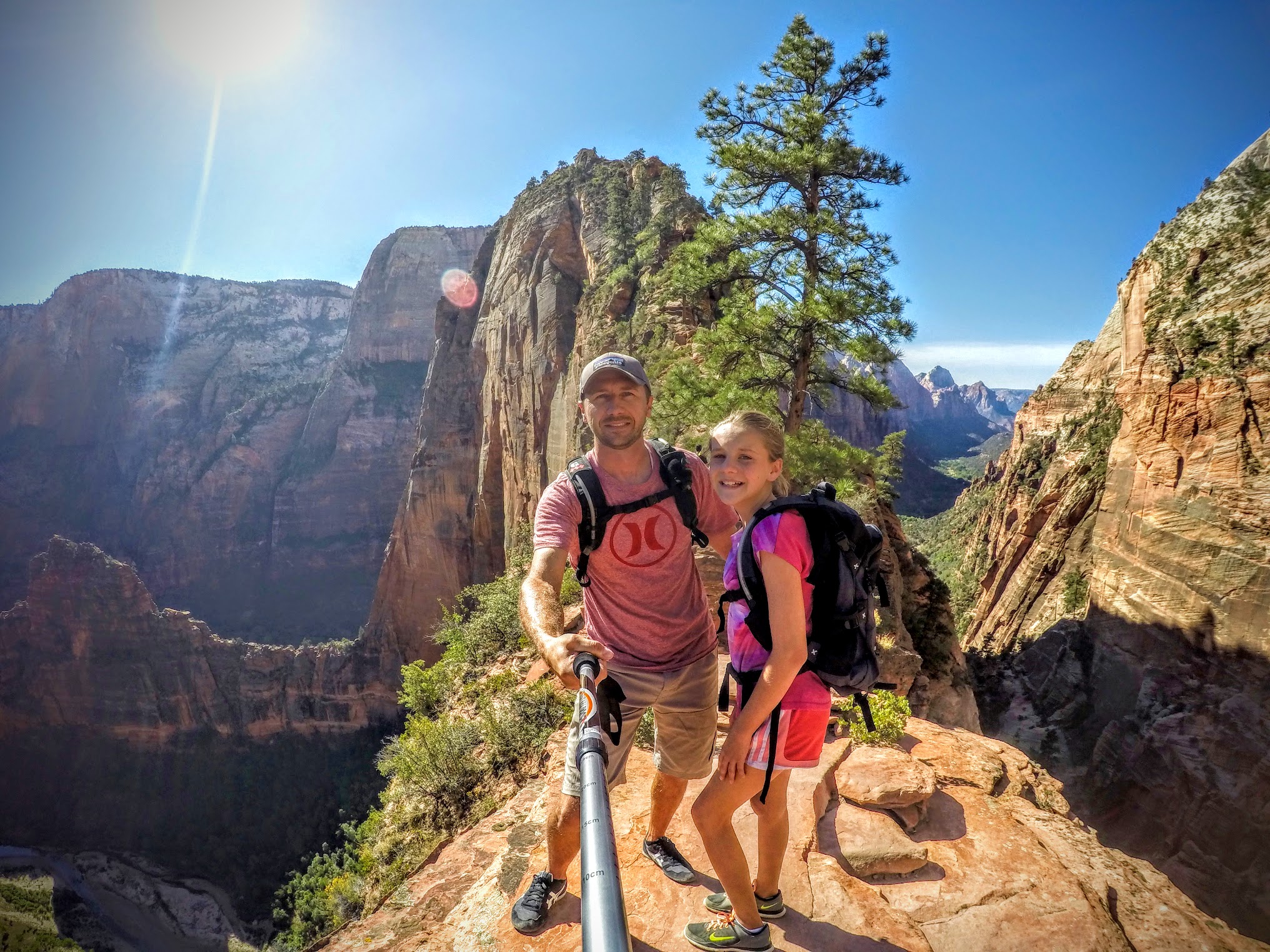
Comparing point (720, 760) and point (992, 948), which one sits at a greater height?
point (720, 760)

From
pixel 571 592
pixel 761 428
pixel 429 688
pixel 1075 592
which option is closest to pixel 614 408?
pixel 761 428

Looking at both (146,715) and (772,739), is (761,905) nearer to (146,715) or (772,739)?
(772,739)

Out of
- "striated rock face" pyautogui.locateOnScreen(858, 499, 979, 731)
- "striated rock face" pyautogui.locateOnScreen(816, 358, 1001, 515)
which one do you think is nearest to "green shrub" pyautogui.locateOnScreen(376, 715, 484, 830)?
"striated rock face" pyautogui.locateOnScreen(816, 358, 1001, 515)

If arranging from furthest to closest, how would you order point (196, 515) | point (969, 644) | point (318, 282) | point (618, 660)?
point (318, 282) < point (196, 515) < point (969, 644) < point (618, 660)

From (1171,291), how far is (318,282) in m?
98.0

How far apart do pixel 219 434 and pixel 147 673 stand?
158 feet

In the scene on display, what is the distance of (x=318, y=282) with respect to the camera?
86.0m

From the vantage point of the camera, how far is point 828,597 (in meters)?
2.26

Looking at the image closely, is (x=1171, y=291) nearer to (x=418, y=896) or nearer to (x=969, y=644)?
(x=969, y=644)

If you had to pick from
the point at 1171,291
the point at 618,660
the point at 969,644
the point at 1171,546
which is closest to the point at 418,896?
the point at 618,660

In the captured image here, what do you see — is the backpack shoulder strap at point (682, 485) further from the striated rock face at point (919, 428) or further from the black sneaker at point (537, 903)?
the striated rock face at point (919, 428)

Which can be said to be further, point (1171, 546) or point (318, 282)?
point (318, 282)

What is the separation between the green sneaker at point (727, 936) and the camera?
254cm

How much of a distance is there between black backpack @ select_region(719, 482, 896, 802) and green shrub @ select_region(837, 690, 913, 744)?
2.59 m
